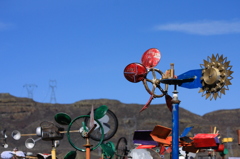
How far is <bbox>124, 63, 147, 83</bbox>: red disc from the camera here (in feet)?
68.6

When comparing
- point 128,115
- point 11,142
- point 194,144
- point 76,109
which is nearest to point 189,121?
point 128,115

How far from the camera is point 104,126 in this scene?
2041 centimetres

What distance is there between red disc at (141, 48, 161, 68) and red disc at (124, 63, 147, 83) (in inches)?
9.7

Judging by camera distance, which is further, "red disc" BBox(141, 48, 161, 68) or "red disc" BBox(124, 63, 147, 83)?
"red disc" BBox(141, 48, 161, 68)

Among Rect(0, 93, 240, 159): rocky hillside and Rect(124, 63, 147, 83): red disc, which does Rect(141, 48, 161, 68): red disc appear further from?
Rect(0, 93, 240, 159): rocky hillside

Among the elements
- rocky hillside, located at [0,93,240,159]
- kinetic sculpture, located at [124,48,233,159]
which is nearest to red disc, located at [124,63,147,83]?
kinetic sculpture, located at [124,48,233,159]

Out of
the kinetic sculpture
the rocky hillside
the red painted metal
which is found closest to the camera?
the kinetic sculpture

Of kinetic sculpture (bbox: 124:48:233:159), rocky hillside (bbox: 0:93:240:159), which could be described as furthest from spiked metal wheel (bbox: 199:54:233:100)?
rocky hillside (bbox: 0:93:240:159)

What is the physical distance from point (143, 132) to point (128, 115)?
539 feet

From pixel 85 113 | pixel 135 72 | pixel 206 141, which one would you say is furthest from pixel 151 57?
pixel 85 113

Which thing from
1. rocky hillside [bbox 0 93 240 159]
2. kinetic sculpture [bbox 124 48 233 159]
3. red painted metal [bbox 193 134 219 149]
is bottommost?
red painted metal [bbox 193 134 219 149]

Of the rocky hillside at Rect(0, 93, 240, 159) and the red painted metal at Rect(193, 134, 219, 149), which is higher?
the rocky hillside at Rect(0, 93, 240, 159)

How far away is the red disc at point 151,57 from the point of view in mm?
21094

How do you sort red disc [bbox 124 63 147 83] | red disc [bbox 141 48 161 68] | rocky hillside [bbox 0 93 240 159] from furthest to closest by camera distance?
rocky hillside [bbox 0 93 240 159], red disc [bbox 141 48 161 68], red disc [bbox 124 63 147 83]
